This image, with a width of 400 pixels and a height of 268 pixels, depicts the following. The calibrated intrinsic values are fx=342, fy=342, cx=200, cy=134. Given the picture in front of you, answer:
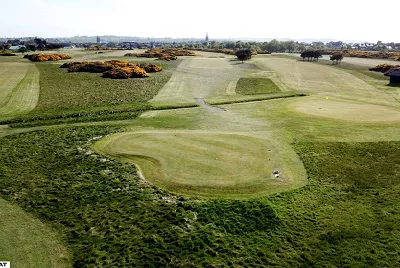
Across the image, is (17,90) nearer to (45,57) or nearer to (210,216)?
(210,216)

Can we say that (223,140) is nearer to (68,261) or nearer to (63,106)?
(68,261)

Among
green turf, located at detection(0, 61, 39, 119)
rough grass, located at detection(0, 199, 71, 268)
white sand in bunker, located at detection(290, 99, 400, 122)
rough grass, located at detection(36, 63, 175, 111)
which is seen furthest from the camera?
rough grass, located at detection(36, 63, 175, 111)

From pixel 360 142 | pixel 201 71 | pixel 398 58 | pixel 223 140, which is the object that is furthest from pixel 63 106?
pixel 398 58

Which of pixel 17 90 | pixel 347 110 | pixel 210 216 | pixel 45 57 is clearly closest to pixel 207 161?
pixel 210 216

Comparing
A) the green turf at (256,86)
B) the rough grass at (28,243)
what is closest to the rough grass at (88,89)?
the green turf at (256,86)

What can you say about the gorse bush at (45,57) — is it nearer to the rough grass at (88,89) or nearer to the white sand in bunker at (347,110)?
the rough grass at (88,89)

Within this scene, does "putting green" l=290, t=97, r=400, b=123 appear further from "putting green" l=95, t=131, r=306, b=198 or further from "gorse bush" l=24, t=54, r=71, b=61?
"gorse bush" l=24, t=54, r=71, b=61

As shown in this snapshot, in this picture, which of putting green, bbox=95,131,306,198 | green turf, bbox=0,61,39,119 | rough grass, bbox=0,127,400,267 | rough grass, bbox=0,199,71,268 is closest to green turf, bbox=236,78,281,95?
putting green, bbox=95,131,306,198

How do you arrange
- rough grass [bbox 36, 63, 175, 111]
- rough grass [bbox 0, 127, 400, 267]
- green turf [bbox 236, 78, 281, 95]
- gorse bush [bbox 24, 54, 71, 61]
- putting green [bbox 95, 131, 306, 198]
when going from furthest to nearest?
gorse bush [bbox 24, 54, 71, 61] → green turf [bbox 236, 78, 281, 95] → rough grass [bbox 36, 63, 175, 111] → putting green [bbox 95, 131, 306, 198] → rough grass [bbox 0, 127, 400, 267]
